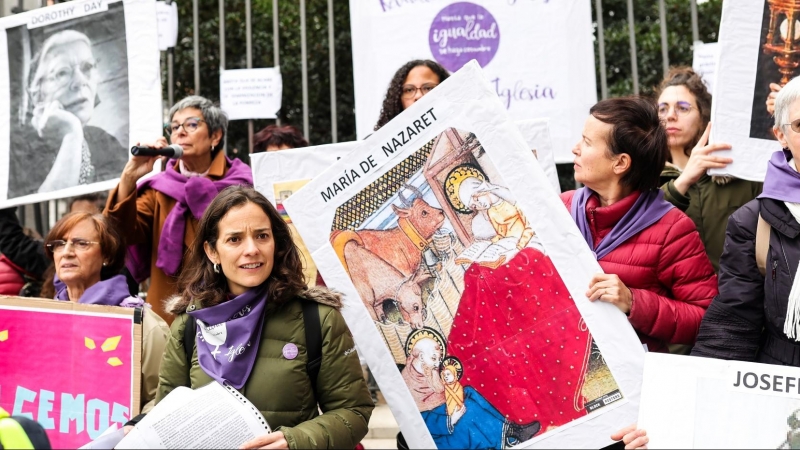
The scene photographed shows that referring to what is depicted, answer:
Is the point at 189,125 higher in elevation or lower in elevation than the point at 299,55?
lower

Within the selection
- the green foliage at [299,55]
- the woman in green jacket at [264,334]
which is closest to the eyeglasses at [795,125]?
the woman in green jacket at [264,334]

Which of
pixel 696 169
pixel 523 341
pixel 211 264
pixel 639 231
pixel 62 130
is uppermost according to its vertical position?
pixel 62 130

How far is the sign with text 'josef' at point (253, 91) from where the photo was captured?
221 inches

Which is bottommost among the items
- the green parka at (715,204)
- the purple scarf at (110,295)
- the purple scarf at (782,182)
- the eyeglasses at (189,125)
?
the purple scarf at (110,295)

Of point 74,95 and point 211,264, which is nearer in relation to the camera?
point 211,264

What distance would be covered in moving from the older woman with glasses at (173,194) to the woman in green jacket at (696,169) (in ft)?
6.08

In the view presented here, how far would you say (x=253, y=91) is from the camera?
5625mm

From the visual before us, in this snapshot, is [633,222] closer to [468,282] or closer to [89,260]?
[468,282]

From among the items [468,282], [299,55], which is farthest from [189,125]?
[299,55]

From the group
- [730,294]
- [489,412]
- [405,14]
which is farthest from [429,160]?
[405,14]

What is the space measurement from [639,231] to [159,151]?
203 centimetres

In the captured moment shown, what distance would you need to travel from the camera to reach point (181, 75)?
1072 cm

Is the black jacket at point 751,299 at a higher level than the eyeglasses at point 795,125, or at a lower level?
lower

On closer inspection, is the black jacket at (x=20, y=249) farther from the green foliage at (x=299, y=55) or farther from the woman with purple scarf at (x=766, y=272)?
the green foliage at (x=299, y=55)
